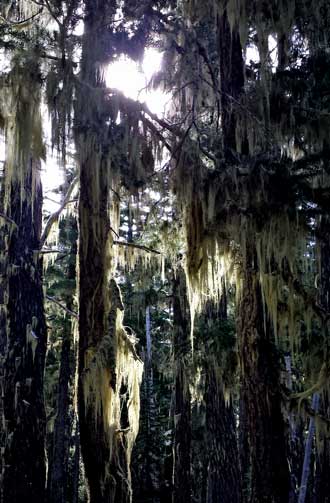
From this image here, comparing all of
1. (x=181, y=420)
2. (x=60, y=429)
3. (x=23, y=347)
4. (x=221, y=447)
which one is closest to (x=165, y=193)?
(x=23, y=347)

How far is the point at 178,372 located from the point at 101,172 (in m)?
5.99

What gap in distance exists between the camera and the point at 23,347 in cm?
767

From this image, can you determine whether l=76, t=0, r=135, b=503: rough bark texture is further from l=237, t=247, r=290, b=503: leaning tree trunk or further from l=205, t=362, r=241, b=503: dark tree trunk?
l=205, t=362, r=241, b=503: dark tree trunk

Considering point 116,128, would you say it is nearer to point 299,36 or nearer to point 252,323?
point 252,323

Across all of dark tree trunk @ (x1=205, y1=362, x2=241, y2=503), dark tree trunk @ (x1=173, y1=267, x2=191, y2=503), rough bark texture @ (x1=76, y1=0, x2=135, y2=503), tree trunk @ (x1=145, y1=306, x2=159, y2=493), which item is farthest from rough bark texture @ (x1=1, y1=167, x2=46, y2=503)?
tree trunk @ (x1=145, y1=306, x2=159, y2=493)

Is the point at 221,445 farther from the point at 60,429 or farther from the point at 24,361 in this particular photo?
the point at 60,429

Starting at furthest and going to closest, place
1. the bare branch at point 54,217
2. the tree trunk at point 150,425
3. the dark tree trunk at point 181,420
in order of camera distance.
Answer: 1. the tree trunk at point 150,425
2. the dark tree trunk at point 181,420
3. the bare branch at point 54,217

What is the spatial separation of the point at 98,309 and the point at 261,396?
2141 millimetres

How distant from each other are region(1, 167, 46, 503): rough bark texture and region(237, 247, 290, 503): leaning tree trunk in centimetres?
309

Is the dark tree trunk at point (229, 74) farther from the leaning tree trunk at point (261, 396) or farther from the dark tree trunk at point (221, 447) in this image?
the dark tree trunk at point (221, 447)

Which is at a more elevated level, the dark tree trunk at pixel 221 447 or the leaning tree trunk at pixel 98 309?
the leaning tree trunk at pixel 98 309

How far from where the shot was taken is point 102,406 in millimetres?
6215

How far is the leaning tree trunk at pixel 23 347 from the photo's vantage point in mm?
7176

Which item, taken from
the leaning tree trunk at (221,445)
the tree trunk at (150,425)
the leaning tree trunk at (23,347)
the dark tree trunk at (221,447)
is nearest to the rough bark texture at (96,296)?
the leaning tree trunk at (23,347)
